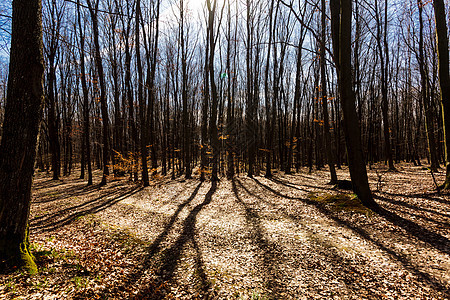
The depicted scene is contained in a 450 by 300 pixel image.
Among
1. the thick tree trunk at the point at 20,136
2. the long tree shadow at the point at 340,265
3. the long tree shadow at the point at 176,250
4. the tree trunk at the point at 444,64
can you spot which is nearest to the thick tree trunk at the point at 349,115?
the long tree shadow at the point at 340,265

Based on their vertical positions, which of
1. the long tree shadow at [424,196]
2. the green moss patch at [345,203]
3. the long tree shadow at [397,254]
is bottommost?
the long tree shadow at [397,254]

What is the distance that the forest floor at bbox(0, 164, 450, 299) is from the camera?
10.4 feet

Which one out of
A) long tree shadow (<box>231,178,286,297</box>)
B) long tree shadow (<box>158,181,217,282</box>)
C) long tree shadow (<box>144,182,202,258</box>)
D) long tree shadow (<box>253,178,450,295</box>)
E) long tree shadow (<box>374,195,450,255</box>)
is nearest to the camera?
long tree shadow (<box>253,178,450,295</box>)

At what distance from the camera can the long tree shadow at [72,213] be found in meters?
6.21

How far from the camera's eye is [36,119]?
3.42 m

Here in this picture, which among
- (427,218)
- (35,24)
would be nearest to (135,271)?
(35,24)

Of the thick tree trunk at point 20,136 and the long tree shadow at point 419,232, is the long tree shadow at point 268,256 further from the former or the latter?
the thick tree trunk at point 20,136

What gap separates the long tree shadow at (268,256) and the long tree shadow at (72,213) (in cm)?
599

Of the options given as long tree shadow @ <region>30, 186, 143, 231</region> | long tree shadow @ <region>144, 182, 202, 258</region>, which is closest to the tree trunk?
long tree shadow @ <region>144, 182, 202, 258</region>

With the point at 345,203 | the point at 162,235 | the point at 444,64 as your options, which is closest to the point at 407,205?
the point at 345,203

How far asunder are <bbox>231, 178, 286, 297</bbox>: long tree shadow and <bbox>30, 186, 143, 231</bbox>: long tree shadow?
19.7 ft

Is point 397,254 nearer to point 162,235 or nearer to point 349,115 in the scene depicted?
point 349,115

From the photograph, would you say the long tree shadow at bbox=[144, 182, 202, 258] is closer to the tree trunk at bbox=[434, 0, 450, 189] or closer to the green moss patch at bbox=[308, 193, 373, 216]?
the green moss patch at bbox=[308, 193, 373, 216]

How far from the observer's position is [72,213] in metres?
7.49
